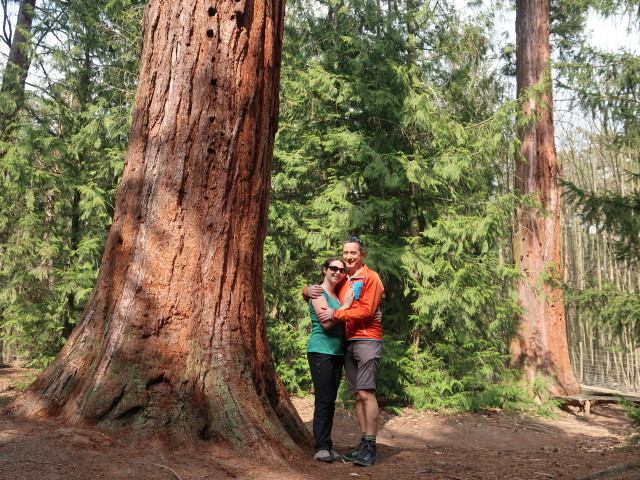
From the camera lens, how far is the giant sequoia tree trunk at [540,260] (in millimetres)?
12141

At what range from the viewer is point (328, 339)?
4617 mm

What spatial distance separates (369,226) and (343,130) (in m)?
1.91

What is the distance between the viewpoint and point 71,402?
370 centimetres

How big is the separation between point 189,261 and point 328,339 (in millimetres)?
1394

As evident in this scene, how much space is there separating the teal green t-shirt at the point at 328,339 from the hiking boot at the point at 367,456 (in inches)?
30.5

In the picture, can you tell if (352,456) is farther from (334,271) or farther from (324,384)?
(334,271)

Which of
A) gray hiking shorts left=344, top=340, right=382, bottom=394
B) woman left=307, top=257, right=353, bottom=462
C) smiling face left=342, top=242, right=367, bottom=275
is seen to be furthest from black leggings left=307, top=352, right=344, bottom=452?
smiling face left=342, top=242, right=367, bottom=275

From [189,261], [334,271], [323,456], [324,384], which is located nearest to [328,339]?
[324,384]

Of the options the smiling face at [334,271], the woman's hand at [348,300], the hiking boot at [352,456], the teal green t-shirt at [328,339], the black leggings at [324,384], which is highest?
the smiling face at [334,271]

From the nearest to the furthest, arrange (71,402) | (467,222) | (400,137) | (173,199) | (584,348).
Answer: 1. (71,402)
2. (173,199)
3. (467,222)
4. (400,137)
5. (584,348)

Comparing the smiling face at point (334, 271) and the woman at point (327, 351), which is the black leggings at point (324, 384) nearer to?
the woman at point (327, 351)

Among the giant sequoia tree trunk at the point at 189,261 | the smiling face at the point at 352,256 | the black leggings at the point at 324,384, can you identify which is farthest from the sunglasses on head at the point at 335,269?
the black leggings at the point at 324,384

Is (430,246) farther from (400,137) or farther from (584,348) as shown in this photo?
(584,348)

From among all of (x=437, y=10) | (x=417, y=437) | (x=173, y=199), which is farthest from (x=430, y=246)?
(x=173, y=199)
